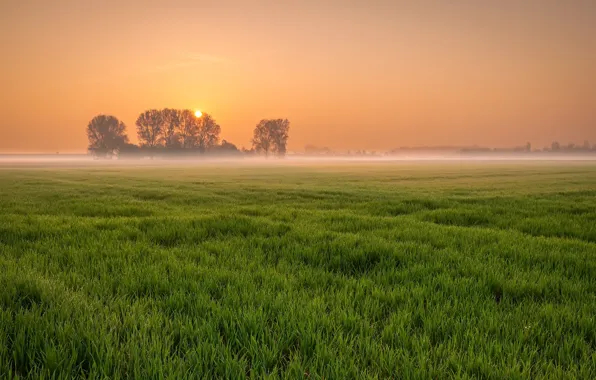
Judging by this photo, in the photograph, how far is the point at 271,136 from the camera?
15475 cm

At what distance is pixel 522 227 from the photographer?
8781 mm

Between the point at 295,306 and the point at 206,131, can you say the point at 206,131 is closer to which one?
the point at 206,131

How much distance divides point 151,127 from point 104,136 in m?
23.1

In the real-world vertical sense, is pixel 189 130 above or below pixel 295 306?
above

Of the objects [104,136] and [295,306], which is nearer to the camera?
[295,306]

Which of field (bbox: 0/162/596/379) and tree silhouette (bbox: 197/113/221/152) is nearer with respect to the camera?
field (bbox: 0/162/596/379)

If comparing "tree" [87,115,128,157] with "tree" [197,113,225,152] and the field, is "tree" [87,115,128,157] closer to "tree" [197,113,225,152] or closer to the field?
"tree" [197,113,225,152]

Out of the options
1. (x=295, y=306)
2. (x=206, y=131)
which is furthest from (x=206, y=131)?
(x=295, y=306)

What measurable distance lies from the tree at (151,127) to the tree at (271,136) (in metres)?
40.5

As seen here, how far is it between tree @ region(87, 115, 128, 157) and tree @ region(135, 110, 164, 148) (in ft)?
44.6

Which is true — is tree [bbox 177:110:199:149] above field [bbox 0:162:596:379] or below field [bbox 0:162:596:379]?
above

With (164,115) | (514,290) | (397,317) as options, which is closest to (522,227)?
(514,290)

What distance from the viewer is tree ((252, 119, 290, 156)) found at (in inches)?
6088

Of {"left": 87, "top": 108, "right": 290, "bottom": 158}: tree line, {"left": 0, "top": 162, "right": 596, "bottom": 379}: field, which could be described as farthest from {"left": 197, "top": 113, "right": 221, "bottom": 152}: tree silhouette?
{"left": 0, "top": 162, "right": 596, "bottom": 379}: field
